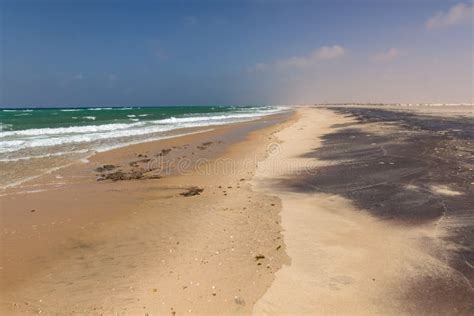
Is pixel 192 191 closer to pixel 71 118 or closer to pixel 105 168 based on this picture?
pixel 105 168

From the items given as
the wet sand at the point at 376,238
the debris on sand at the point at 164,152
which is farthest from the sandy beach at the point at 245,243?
the debris on sand at the point at 164,152

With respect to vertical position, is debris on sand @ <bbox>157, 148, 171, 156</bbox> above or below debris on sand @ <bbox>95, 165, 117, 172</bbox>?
above

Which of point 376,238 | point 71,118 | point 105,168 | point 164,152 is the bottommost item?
point 376,238

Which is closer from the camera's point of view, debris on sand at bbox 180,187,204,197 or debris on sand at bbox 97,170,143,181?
debris on sand at bbox 180,187,204,197

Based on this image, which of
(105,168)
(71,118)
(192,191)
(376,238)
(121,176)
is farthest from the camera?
(71,118)

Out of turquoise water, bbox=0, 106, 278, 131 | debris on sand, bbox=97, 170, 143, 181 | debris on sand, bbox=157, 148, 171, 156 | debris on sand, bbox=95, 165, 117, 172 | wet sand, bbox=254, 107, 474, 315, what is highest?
turquoise water, bbox=0, 106, 278, 131

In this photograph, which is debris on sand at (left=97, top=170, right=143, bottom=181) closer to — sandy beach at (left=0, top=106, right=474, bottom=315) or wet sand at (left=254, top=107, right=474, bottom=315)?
sandy beach at (left=0, top=106, right=474, bottom=315)

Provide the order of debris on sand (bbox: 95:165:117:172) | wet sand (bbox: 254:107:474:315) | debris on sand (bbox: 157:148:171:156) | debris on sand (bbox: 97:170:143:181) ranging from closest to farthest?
wet sand (bbox: 254:107:474:315), debris on sand (bbox: 97:170:143:181), debris on sand (bbox: 95:165:117:172), debris on sand (bbox: 157:148:171:156)

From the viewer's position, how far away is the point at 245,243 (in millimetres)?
6457

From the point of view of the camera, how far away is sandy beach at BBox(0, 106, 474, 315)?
476cm

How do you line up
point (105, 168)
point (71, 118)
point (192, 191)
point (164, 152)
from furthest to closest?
point (71, 118) → point (164, 152) → point (105, 168) → point (192, 191)

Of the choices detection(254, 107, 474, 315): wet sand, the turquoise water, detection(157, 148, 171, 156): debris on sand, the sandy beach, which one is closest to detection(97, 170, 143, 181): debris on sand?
the sandy beach

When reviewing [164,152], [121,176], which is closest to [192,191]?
[121,176]

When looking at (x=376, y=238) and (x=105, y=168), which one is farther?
(x=105, y=168)
